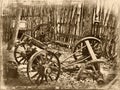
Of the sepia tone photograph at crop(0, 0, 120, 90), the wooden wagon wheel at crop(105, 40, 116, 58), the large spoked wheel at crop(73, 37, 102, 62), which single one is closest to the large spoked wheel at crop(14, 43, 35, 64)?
the sepia tone photograph at crop(0, 0, 120, 90)

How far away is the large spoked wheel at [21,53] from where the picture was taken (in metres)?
1.80

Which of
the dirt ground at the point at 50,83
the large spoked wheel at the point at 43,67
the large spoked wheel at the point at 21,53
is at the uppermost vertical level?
the large spoked wheel at the point at 21,53

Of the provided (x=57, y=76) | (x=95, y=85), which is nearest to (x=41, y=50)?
(x=57, y=76)

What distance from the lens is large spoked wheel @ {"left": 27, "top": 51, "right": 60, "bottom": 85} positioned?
180 cm

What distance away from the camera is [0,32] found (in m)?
1.79

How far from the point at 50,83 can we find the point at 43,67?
0.12 metres

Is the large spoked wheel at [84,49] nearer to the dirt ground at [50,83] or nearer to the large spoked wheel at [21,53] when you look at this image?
the dirt ground at [50,83]

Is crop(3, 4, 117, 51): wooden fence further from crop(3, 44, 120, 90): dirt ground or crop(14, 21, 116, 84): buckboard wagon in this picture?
crop(3, 44, 120, 90): dirt ground

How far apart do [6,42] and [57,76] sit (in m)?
0.39

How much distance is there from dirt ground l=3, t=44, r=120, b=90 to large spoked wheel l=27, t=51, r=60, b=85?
3cm

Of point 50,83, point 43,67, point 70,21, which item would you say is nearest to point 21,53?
point 43,67

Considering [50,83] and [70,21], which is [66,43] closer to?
[70,21]

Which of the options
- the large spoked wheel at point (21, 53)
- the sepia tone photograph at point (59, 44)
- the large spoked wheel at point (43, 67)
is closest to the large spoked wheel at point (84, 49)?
the sepia tone photograph at point (59, 44)

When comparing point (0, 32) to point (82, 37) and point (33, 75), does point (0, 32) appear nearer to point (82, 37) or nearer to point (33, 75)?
point (33, 75)
